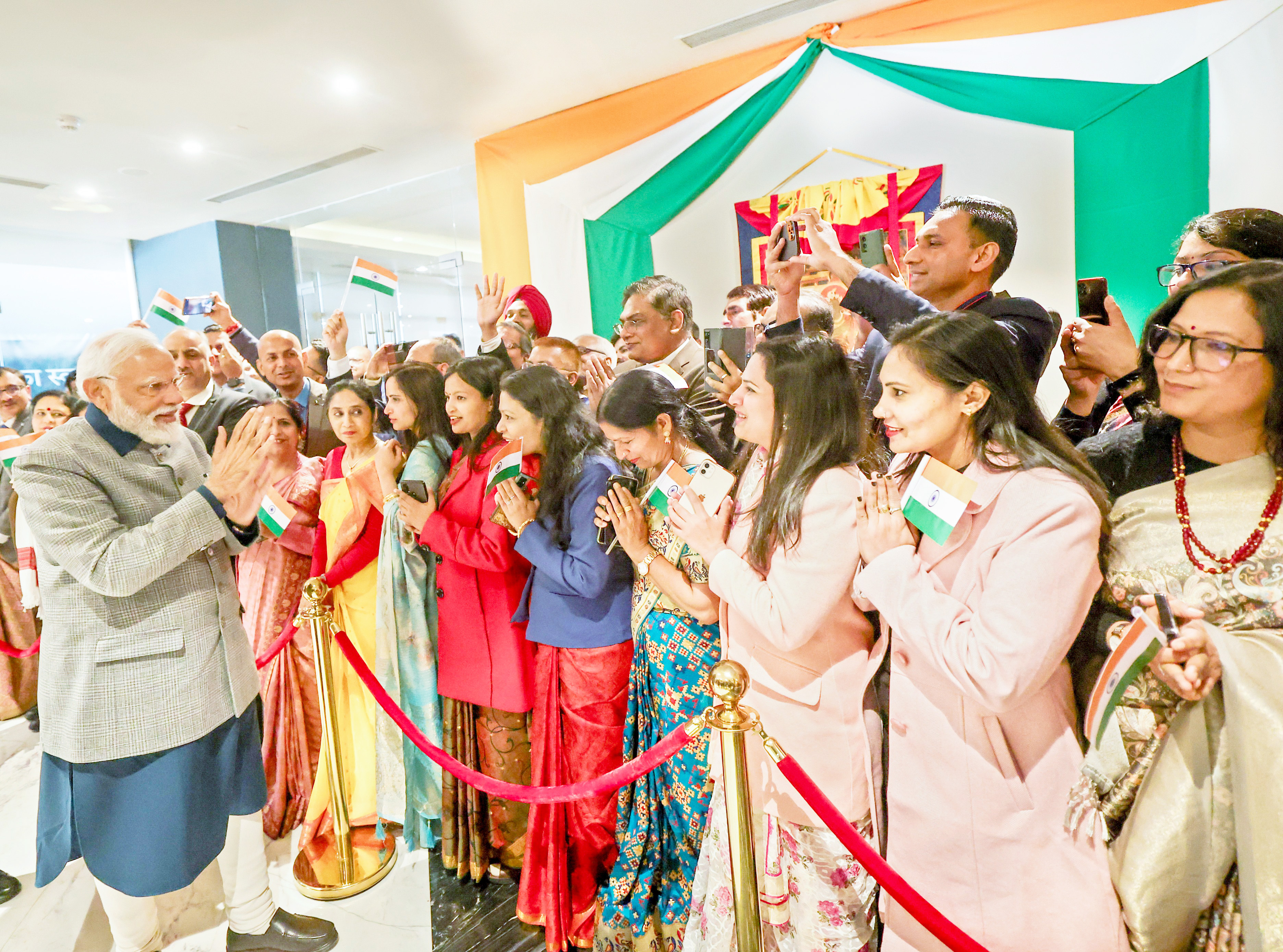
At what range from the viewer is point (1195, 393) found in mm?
1193

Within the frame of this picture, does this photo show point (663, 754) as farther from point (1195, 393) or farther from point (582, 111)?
point (582, 111)

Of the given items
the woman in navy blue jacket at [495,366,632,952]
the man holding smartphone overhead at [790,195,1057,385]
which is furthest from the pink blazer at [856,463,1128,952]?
the woman in navy blue jacket at [495,366,632,952]

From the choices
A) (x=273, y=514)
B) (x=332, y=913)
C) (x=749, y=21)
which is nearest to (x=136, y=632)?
(x=273, y=514)

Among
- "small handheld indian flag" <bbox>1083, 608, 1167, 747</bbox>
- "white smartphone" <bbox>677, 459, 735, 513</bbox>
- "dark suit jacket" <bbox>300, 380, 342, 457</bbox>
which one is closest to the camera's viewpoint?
"small handheld indian flag" <bbox>1083, 608, 1167, 747</bbox>

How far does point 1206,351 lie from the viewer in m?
1.17

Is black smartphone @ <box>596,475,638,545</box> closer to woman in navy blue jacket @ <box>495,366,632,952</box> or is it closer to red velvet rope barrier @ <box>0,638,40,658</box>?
woman in navy blue jacket @ <box>495,366,632,952</box>

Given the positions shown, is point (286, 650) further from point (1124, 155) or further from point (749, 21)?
point (1124, 155)

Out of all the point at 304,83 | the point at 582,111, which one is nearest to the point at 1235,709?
the point at 582,111

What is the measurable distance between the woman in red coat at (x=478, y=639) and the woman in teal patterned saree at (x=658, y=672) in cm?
46

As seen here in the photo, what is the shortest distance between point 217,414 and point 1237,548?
11.5 feet

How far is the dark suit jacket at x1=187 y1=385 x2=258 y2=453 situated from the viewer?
315 cm

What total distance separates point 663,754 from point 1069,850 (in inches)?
29.0

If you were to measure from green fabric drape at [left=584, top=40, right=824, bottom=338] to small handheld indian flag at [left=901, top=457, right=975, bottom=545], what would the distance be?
3250 mm

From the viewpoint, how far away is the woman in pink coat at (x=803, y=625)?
143 cm
